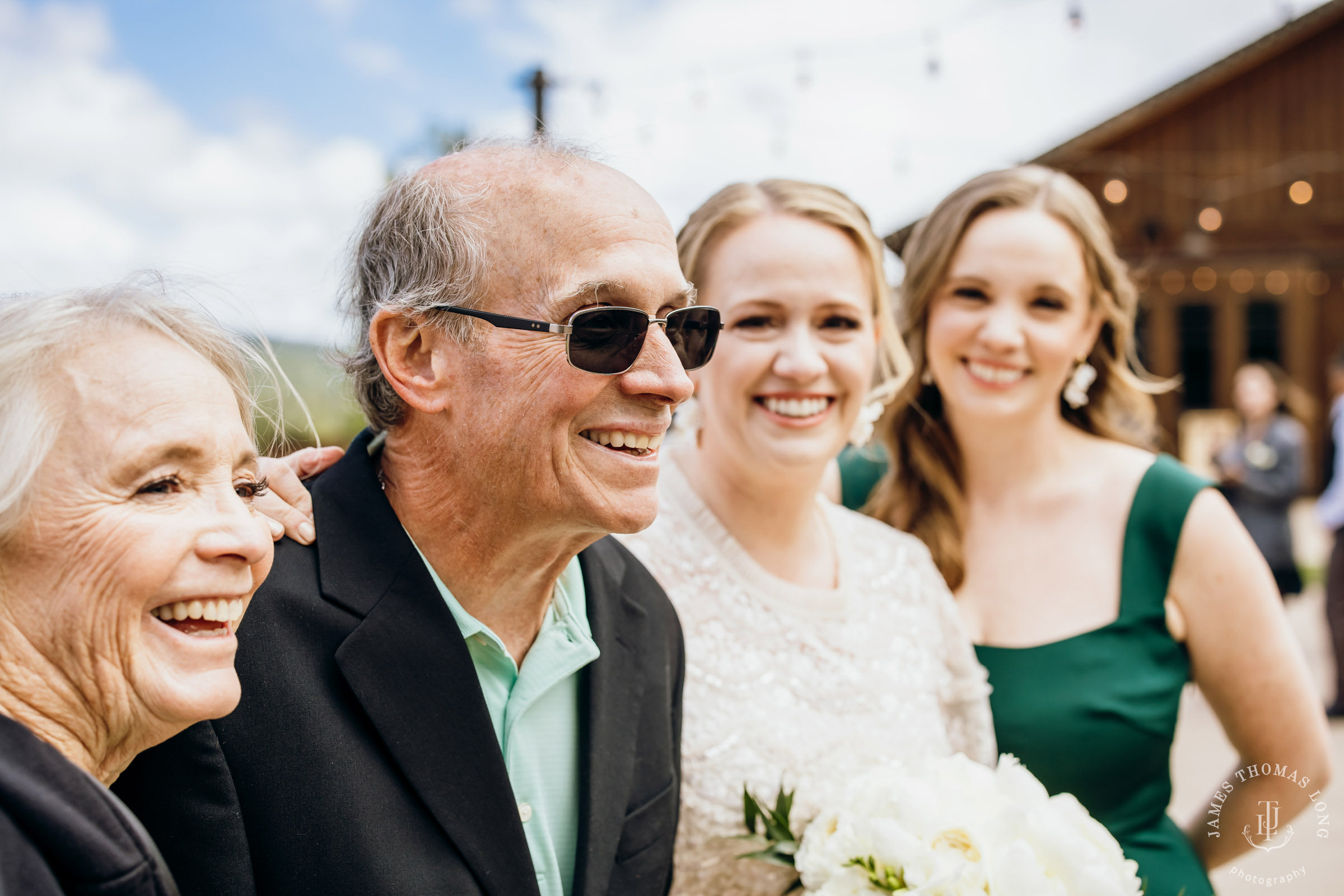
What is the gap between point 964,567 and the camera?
3094 mm

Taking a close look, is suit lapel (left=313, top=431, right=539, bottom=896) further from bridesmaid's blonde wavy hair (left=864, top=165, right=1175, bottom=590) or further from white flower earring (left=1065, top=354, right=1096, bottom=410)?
white flower earring (left=1065, top=354, right=1096, bottom=410)

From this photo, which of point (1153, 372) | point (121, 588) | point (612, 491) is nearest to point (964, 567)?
point (612, 491)

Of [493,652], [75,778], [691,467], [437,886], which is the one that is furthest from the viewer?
[691,467]

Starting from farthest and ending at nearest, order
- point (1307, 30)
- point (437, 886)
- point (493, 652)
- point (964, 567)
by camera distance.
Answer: point (1307, 30)
point (964, 567)
point (493, 652)
point (437, 886)

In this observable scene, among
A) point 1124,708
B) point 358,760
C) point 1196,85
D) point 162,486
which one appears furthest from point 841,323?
point 1196,85

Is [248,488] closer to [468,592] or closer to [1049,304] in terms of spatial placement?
[468,592]

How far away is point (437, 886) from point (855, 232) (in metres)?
1.81

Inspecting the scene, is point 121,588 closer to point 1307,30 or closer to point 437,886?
point 437,886

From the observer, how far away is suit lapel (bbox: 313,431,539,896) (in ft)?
5.39

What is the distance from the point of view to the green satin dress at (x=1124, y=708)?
9.10 ft

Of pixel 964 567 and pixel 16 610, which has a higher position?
pixel 16 610

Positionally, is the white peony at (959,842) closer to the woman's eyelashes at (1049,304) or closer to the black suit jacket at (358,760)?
the black suit jacket at (358,760)

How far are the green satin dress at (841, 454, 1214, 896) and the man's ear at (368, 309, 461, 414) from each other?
1861 millimetres
